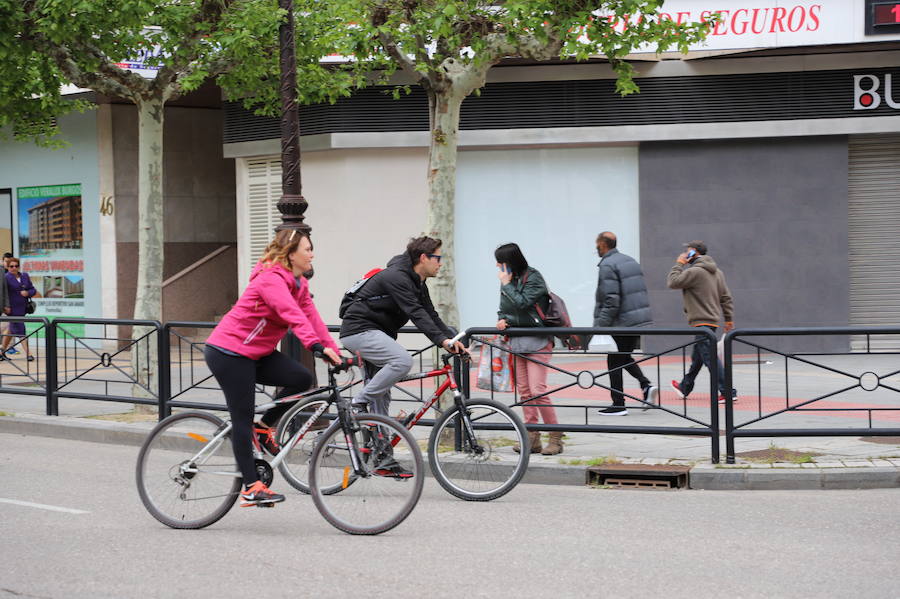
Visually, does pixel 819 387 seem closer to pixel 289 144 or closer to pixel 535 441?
pixel 535 441

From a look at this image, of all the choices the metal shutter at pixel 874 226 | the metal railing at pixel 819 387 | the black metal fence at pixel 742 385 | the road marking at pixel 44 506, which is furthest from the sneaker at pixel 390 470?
the metal shutter at pixel 874 226

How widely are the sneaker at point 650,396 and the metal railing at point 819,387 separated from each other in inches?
24.8

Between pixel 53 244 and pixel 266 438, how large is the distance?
58.0ft

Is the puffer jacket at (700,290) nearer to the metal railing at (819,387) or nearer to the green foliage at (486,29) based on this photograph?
the green foliage at (486,29)

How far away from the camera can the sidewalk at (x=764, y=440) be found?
8516mm

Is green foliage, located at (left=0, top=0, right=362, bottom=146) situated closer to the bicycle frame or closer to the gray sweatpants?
the gray sweatpants

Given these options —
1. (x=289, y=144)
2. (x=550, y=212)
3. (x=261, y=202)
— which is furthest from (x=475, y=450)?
(x=261, y=202)

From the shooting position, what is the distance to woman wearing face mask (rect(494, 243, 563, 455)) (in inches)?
370

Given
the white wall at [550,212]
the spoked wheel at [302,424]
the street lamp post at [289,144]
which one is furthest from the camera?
the white wall at [550,212]

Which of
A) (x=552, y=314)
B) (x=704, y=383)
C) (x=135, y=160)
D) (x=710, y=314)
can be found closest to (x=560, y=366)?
(x=552, y=314)

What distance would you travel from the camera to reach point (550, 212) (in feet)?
61.5

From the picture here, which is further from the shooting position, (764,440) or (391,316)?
(764,440)

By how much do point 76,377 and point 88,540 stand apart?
19.1 feet

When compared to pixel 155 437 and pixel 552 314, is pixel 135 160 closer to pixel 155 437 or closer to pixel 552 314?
pixel 552 314
